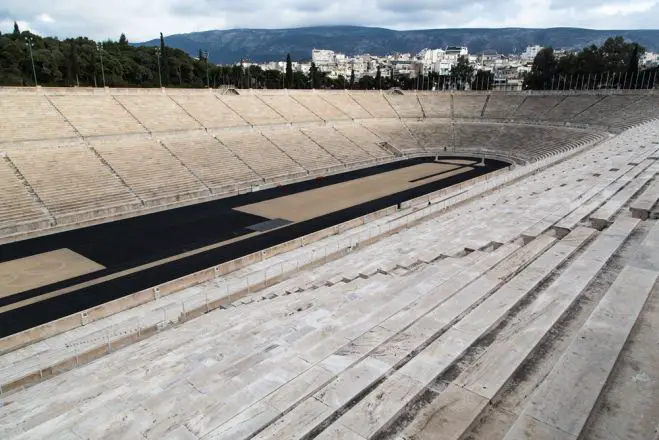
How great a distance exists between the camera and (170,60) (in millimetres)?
69312

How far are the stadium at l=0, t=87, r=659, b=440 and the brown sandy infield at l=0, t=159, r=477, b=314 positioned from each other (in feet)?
0.62

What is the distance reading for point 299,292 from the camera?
38.4 ft

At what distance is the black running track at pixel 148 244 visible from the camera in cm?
1482

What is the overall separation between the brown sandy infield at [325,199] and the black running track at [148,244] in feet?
1.24

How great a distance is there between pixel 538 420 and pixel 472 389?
2.69 feet

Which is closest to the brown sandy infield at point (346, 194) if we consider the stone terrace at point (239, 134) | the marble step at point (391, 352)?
the stone terrace at point (239, 134)

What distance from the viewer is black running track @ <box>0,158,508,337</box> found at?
1482 centimetres

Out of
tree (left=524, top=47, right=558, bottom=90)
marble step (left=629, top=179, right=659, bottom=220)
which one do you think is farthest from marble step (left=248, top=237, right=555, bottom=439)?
tree (left=524, top=47, right=558, bottom=90)

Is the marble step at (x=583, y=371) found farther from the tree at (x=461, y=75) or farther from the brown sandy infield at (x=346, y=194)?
the tree at (x=461, y=75)

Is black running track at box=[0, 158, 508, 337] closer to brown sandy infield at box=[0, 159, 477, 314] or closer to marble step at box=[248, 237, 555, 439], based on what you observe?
brown sandy infield at box=[0, 159, 477, 314]

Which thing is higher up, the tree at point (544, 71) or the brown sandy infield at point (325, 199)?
the tree at point (544, 71)

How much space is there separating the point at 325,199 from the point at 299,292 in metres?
17.0

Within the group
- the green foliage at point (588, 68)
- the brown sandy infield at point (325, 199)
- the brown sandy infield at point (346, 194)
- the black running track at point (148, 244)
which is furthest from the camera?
the green foliage at point (588, 68)

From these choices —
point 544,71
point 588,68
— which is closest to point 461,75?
point 544,71
